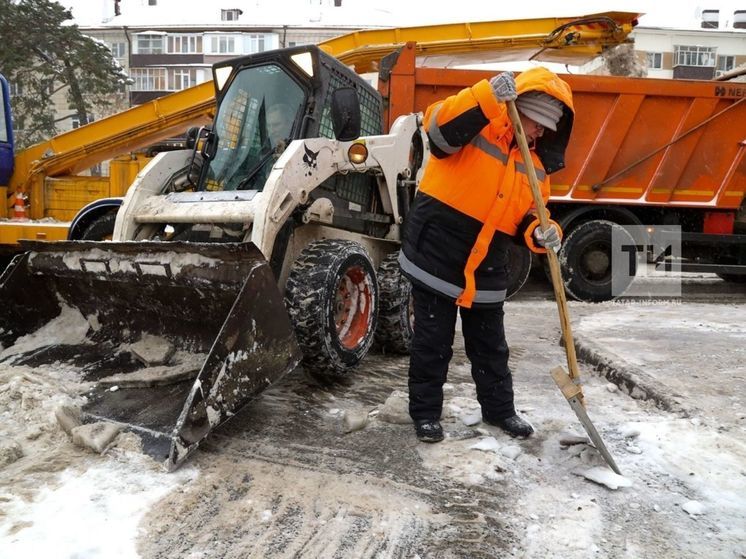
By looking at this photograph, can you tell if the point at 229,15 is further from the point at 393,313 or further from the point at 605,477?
the point at 605,477

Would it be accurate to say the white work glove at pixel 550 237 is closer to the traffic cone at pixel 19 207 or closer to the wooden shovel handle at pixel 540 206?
the wooden shovel handle at pixel 540 206

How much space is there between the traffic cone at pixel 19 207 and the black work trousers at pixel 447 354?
21.9 ft

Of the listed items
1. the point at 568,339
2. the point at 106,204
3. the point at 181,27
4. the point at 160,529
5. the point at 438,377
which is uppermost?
the point at 181,27

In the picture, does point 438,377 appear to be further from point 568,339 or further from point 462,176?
point 462,176

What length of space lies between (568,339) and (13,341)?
10.2 feet

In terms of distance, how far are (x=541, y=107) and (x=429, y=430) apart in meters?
1.57

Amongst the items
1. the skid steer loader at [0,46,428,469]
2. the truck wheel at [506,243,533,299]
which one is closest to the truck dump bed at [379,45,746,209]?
the truck wheel at [506,243,533,299]

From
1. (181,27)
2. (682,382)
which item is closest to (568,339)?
(682,382)

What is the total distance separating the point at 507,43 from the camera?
7707 millimetres

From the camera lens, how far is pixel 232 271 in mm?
2914

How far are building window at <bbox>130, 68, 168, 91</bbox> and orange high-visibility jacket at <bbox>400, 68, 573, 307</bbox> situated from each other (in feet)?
114

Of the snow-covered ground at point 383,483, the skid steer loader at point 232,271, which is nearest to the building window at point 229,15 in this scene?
the skid steer loader at point 232,271

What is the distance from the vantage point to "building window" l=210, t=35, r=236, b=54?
3356 centimetres

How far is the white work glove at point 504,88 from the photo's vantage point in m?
2.44
